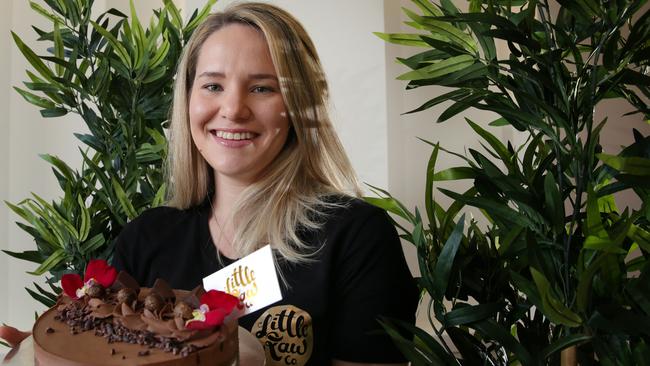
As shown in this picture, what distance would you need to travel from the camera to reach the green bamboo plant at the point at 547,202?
4.15 ft

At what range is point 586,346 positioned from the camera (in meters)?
1.43

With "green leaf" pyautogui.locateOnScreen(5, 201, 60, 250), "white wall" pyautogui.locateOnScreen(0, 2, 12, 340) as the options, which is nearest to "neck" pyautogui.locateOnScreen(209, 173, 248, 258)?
"green leaf" pyautogui.locateOnScreen(5, 201, 60, 250)

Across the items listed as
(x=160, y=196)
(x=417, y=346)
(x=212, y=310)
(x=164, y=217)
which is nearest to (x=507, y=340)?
(x=417, y=346)

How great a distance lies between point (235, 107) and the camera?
1555mm

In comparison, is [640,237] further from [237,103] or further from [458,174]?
[237,103]

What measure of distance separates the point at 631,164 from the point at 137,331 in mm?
817

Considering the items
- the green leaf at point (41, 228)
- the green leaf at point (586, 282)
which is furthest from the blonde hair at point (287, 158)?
the green leaf at point (41, 228)

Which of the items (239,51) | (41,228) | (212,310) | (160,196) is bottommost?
(41,228)

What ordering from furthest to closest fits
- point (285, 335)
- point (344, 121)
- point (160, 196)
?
1. point (344, 121)
2. point (160, 196)
3. point (285, 335)

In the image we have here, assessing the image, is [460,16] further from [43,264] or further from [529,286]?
[43,264]

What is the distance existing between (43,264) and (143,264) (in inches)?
33.8

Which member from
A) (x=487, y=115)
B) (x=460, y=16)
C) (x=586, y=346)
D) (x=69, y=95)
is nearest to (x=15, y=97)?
(x=69, y=95)

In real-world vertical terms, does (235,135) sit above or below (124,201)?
above

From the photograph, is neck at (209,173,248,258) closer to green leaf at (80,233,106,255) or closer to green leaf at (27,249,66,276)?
green leaf at (80,233,106,255)
